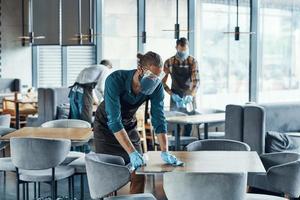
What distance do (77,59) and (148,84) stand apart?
762 cm

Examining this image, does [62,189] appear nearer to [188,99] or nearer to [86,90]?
[86,90]

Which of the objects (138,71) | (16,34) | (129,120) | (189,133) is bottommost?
(189,133)

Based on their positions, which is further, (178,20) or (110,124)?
(178,20)

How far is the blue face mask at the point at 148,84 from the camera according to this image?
3.67m

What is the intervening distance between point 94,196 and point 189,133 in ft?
12.6

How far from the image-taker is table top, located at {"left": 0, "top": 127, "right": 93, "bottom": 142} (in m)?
4.80

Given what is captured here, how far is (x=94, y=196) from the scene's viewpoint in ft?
11.4

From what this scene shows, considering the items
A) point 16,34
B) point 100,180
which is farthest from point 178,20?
point 100,180

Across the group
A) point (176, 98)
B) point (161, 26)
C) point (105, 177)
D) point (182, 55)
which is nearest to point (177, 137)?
point (176, 98)

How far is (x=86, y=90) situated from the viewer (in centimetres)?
733

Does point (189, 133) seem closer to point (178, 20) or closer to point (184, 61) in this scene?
point (184, 61)

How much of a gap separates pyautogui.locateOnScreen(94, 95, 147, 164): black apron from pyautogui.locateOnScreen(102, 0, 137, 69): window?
6.35 m

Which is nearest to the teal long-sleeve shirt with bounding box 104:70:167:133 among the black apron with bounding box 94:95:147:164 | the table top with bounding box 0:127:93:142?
the black apron with bounding box 94:95:147:164

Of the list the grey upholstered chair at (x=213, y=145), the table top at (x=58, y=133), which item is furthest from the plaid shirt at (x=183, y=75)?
the grey upholstered chair at (x=213, y=145)
